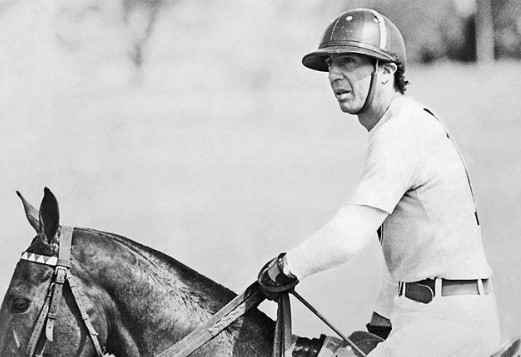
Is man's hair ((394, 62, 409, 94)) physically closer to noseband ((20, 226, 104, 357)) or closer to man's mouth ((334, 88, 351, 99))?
man's mouth ((334, 88, 351, 99))

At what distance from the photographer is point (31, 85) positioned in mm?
7934

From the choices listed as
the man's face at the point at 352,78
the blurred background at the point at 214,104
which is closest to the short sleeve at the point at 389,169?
the man's face at the point at 352,78

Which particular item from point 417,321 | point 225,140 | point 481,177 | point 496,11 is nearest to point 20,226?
point 225,140

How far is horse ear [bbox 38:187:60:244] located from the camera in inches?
134

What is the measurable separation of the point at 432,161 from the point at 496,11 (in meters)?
4.79

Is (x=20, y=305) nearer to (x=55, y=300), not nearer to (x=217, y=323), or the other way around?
(x=55, y=300)

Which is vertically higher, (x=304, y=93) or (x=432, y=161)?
(x=304, y=93)

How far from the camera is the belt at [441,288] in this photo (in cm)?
350

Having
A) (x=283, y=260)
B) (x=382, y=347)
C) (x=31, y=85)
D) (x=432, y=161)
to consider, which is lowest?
(x=382, y=347)

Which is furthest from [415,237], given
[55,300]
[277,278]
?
[55,300]

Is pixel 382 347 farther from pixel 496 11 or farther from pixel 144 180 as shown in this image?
pixel 496 11

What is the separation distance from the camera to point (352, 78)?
3.73 meters

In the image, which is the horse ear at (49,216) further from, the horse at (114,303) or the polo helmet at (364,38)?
the polo helmet at (364,38)

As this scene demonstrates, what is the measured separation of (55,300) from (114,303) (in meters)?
0.23
